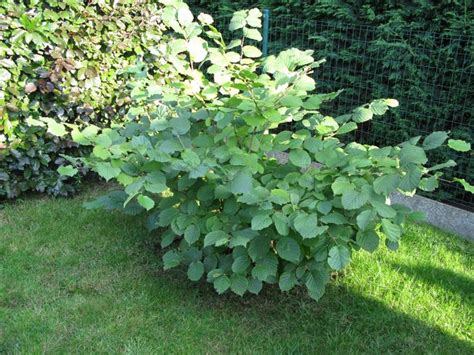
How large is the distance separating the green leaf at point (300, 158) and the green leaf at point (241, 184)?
0.29 m

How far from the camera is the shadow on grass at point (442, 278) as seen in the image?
10.2 ft

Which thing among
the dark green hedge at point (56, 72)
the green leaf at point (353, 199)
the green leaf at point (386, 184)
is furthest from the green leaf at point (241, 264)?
the dark green hedge at point (56, 72)

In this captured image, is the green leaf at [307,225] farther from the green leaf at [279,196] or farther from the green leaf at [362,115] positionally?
the green leaf at [362,115]

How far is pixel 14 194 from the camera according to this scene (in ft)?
13.7

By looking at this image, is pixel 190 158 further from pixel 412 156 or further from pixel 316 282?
pixel 412 156

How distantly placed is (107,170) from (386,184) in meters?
1.22

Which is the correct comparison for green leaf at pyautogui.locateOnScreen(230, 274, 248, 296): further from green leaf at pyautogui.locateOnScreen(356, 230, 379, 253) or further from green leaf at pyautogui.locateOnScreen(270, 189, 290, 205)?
green leaf at pyautogui.locateOnScreen(356, 230, 379, 253)

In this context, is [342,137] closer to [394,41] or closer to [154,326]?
[394,41]

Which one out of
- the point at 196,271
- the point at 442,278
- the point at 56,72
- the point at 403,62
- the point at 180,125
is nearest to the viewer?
the point at 180,125

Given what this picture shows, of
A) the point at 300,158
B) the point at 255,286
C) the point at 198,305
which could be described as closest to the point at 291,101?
the point at 300,158

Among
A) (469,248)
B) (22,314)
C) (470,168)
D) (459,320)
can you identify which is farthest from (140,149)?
Answer: (470,168)

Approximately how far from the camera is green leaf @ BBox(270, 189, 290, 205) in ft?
7.93

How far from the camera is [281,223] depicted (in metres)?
2.38

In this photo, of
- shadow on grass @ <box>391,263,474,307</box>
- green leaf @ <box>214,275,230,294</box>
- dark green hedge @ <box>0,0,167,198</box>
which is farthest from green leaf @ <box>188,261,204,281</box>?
dark green hedge @ <box>0,0,167,198</box>
